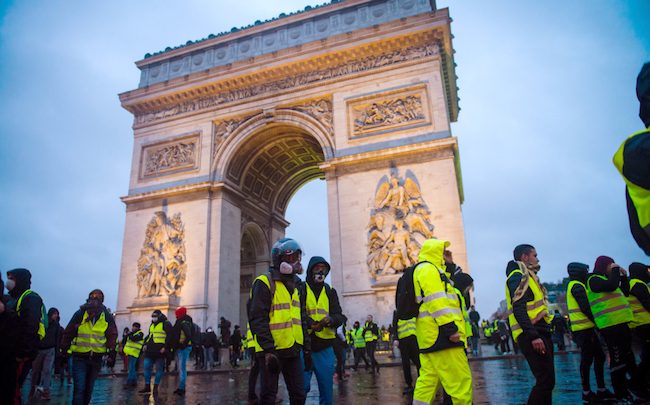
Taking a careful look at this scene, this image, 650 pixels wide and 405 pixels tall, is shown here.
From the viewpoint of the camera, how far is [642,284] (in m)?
5.42

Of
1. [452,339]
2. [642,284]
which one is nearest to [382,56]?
[642,284]

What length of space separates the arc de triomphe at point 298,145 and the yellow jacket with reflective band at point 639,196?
1414 cm

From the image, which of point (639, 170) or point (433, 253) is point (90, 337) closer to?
point (433, 253)

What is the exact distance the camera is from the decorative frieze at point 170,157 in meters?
21.5

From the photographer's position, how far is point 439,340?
350cm

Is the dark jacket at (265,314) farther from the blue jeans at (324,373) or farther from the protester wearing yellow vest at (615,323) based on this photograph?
the protester wearing yellow vest at (615,323)

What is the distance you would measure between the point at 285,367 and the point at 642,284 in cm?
472

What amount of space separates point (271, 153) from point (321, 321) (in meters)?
19.6

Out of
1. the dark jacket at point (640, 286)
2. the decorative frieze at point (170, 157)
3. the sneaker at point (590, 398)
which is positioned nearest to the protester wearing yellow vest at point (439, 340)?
the sneaker at point (590, 398)

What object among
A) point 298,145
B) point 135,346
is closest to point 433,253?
point 135,346

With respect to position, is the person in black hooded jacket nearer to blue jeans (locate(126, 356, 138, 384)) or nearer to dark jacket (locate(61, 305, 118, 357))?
dark jacket (locate(61, 305, 118, 357))

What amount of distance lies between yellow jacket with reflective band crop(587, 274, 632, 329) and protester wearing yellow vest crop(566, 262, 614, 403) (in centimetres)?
11

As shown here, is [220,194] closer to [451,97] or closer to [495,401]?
[451,97]

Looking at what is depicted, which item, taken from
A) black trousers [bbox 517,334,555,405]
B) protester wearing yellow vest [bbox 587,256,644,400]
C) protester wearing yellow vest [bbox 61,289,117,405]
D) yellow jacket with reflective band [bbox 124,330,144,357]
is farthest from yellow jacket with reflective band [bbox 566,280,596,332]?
yellow jacket with reflective band [bbox 124,330,144,357]
